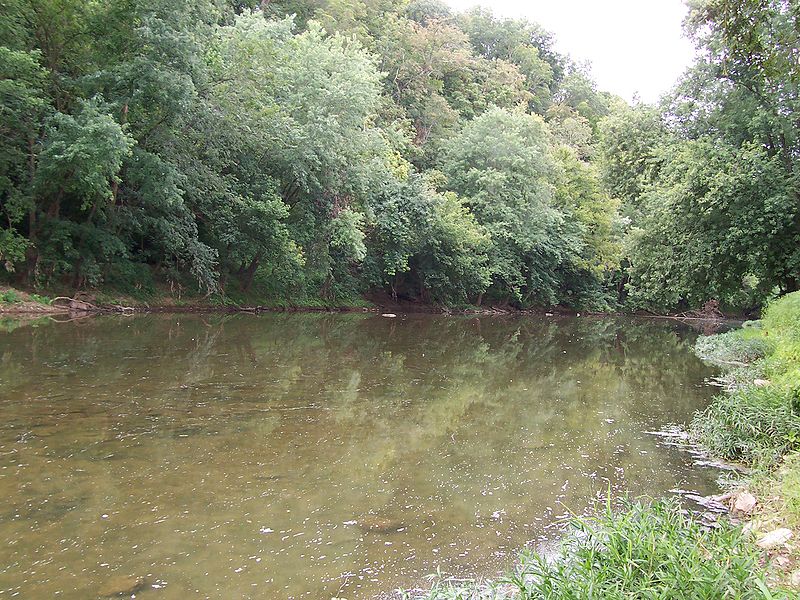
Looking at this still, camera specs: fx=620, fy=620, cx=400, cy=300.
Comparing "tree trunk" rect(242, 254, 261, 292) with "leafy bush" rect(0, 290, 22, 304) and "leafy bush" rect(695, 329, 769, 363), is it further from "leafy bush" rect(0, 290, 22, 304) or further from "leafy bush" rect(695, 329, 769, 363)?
"leafy bush" rect(695, 329, 769, 363)

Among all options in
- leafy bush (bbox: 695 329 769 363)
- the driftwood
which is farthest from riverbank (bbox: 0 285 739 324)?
leafy bush (bbox: 695 329 769 363)

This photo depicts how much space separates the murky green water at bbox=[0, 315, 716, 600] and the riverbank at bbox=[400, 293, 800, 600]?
22.4 inches

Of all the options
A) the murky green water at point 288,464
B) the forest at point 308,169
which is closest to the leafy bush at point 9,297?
the forest at point 308,169

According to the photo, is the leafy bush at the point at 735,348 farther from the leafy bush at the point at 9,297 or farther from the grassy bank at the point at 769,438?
the leafy bush at the point at 9,297

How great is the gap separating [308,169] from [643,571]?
23.0 m

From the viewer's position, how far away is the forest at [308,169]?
61.1 feet

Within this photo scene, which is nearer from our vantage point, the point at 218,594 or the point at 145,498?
the point at 218,594

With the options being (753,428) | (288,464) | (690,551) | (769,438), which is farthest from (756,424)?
(288,464)

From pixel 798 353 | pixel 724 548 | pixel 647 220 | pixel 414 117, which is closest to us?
pixel 724 548

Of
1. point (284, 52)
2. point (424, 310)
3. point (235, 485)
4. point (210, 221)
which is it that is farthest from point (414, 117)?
point (235, 485)

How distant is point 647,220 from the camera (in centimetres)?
2305

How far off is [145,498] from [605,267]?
140 feet

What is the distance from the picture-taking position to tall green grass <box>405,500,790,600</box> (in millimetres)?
3285

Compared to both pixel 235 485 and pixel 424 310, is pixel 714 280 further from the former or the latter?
pixel 235 485
